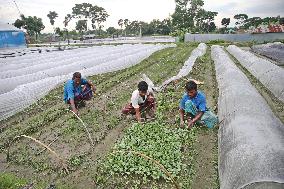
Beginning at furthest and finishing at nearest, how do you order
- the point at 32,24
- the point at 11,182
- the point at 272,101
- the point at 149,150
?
the point at 32,24, the point at 272,101, the point at 149,150, the point at 11,182

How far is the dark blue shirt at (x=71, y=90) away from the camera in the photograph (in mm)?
8422

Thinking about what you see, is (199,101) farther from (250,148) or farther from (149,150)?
(250,148)

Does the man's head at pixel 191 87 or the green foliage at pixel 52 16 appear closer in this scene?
the man's head at pixel 191 87

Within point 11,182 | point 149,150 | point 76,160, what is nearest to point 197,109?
point 149,150

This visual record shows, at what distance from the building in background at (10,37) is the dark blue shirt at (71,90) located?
3218 cm

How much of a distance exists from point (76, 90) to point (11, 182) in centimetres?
424

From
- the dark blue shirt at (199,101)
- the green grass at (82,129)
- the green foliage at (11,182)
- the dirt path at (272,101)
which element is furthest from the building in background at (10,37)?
the green foliage at (11,182)

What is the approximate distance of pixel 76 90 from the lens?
29.6 ft

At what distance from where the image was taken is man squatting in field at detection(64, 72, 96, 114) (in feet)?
27.5

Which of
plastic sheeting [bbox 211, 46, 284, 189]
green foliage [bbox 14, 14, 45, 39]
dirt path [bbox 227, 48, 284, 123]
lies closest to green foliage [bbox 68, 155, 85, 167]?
plastic sheeting [bbox 211, 46, 284, 189]

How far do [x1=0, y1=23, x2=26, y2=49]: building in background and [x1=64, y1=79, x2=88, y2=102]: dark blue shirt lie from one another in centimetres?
3218

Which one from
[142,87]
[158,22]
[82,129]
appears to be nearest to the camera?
[142,87]

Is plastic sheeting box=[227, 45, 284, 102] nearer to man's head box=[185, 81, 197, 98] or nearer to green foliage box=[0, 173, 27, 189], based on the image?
man's head box=[185, 81, 197, 98]

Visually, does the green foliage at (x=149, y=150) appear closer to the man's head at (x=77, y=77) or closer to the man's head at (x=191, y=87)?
the man's head at (x=191, y=87)
